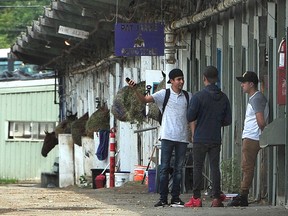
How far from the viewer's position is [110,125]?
3219cm

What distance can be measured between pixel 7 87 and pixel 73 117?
26.0 feet

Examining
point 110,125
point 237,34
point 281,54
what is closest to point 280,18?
point 281,54

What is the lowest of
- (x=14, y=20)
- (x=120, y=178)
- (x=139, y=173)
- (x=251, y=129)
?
(x=120, y=178)

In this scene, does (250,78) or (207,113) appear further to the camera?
(250,78)

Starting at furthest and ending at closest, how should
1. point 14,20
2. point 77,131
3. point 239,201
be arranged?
point 14,20, point 77,131, point 239,201

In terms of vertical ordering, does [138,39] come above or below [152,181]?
above

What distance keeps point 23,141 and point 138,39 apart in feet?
88.8

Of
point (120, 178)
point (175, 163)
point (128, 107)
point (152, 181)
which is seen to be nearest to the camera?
point (175, 163)

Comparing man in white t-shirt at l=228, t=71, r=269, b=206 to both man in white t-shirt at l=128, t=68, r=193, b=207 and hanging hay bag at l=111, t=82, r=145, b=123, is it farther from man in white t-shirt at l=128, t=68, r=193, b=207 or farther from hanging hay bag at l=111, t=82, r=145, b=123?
hanging hay bag at l=111, t=82, r=145, b=123

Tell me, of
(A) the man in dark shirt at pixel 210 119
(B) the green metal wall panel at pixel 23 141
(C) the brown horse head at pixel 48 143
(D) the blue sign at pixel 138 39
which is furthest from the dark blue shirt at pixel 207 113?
(B) the green metal wall panel at pixel 23 141

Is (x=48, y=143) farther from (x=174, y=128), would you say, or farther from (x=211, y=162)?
(x=211, y=162)

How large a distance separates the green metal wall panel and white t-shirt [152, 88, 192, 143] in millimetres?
30440

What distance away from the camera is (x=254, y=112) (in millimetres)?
17125

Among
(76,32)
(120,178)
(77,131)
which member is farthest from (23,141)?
(120,178)
